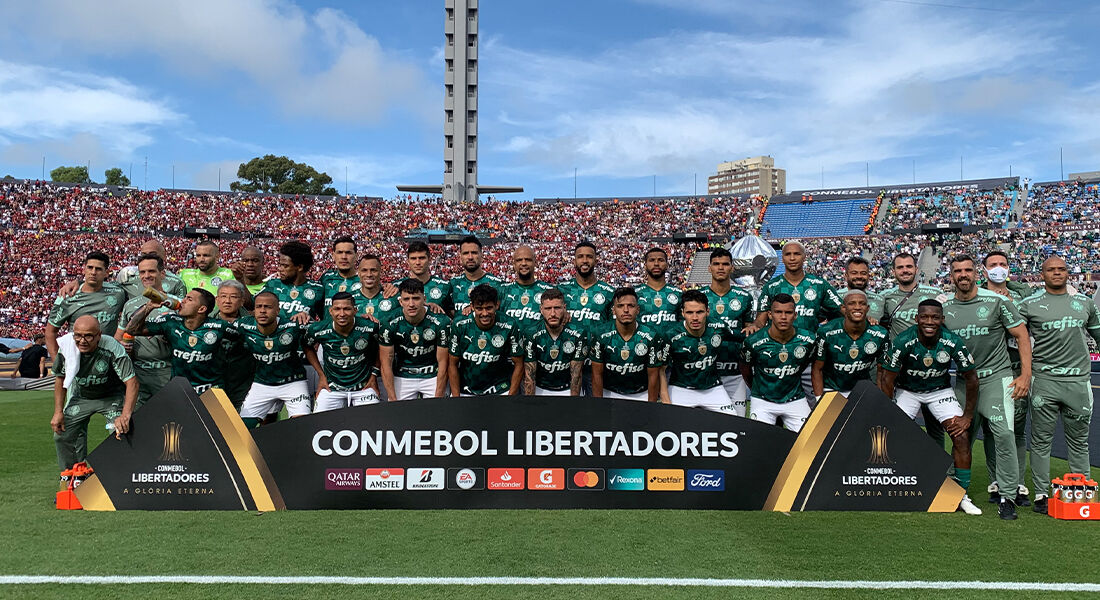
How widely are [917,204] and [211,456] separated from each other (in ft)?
164

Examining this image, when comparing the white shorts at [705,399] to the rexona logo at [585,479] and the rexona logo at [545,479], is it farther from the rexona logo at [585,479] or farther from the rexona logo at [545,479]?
the rexona logo at [545,479]

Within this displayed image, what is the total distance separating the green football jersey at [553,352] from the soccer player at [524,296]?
11.7 inches

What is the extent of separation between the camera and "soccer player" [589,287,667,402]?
261 inches

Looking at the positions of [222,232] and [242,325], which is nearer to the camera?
[242,325]

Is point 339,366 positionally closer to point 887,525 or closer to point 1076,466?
point 887,525

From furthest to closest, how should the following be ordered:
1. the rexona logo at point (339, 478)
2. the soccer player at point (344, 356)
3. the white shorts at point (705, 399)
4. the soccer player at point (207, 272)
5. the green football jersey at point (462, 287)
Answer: the soccer player at point (207, 272) < the green football jersey at point (462, 287) < the white shorts at point (705, 399) < the soccer player at point (344, 356) < the rexona logo at point (339, 478)

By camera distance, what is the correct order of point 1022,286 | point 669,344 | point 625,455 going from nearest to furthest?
point 625,455
point 669,344
point 1022,286

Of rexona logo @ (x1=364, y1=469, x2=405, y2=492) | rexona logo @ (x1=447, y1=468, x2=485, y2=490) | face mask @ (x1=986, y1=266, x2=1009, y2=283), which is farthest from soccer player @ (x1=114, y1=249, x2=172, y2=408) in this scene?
face mask @ (x1=986, y1=266, x2=1009, y2=283)

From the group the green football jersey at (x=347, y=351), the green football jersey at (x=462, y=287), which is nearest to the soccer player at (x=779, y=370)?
the green football jersey at (x=462, y=287)

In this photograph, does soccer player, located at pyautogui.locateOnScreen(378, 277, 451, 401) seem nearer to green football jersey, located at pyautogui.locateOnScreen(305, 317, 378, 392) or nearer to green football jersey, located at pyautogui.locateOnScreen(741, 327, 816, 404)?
green football jersey, located at pyautogui.locateOnScreen(305, 317, 378, 392)

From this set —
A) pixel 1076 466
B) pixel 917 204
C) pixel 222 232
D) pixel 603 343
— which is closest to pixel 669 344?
pixel 603 343

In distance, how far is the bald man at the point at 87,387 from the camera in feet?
20.7

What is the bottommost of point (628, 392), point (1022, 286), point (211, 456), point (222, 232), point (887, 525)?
point (887, 525)

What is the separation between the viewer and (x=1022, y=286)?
7.91 metres
